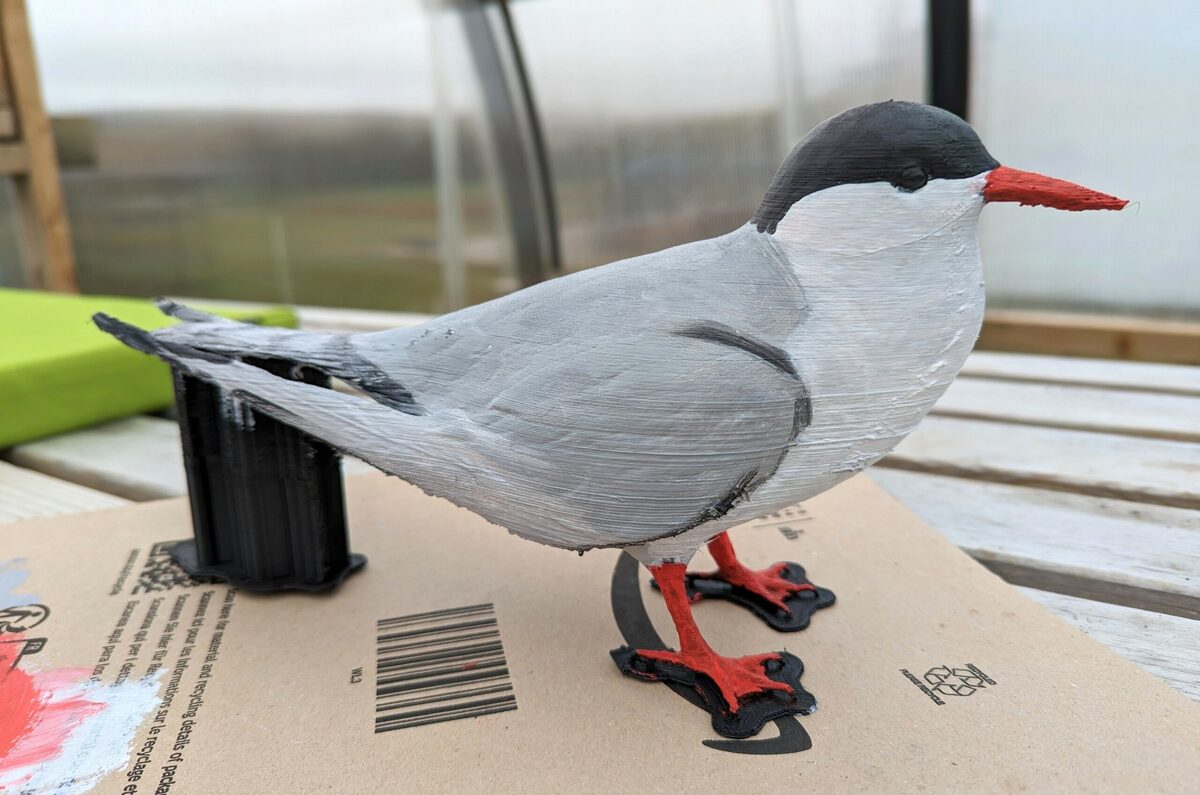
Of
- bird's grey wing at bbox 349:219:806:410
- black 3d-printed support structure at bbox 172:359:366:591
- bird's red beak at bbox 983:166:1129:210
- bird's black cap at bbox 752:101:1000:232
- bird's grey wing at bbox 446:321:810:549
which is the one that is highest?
bird's black cap at bbox 752:101:1000:232

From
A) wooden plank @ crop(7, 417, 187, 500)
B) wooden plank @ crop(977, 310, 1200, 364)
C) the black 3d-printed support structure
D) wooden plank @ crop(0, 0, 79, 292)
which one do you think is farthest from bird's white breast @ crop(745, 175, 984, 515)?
wooden plank @ crop(0, 0, 79, 292)

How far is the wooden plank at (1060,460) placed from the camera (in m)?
0.99

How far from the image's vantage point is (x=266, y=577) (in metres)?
0.85

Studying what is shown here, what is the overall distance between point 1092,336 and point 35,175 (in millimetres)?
2687

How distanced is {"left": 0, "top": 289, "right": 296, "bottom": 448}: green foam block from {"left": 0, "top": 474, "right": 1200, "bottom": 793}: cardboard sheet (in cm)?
40

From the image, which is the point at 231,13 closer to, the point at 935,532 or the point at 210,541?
the point at 210,541

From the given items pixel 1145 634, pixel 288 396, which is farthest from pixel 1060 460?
pixel 288 396

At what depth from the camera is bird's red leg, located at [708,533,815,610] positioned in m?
0.79

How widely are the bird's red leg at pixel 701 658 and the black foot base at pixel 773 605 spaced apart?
0.07 metres

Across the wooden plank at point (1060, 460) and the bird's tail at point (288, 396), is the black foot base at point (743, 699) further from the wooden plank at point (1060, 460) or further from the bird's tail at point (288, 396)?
the wooden plank at point (1060, 460)

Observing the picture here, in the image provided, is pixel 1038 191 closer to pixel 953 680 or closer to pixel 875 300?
pixel 875 300

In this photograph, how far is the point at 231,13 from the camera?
2.45 m

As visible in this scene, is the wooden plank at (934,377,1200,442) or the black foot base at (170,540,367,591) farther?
the wooden plank at (934,377,1200,442)

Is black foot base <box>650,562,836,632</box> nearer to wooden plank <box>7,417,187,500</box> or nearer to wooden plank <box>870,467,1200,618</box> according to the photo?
wooden plank <box>870,467,1200,618</box>
